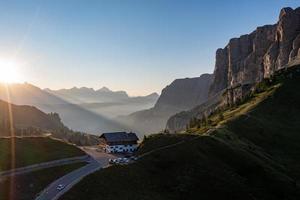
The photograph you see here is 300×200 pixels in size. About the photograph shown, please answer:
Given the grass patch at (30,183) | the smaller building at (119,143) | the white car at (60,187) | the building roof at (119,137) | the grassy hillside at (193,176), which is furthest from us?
the building roof at (119,137)

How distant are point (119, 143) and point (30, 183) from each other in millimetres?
60616

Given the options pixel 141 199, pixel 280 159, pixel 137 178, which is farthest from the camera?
pixel 280 159

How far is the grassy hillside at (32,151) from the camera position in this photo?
3514 inches

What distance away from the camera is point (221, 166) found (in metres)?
95.8

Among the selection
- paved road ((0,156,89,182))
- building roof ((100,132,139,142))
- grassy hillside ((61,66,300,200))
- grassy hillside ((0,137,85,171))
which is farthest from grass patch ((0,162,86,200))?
building roof ((100,132,139,142))

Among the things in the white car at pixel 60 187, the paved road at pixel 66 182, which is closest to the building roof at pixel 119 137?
the paved road at pixel 66 182

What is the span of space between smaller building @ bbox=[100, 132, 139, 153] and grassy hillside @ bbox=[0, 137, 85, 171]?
21.3 metres

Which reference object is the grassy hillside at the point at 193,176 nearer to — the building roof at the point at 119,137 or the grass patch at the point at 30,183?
the grass patch at the point at 30,183

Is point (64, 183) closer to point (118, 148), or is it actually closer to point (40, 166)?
point (40, 166)

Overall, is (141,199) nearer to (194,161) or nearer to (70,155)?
(194,161)

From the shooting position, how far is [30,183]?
7631 centimetres

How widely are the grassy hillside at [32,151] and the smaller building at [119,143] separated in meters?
21.3

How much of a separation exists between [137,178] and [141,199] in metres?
9.66

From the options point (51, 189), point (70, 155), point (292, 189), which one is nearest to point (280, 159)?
point (292, 189)
